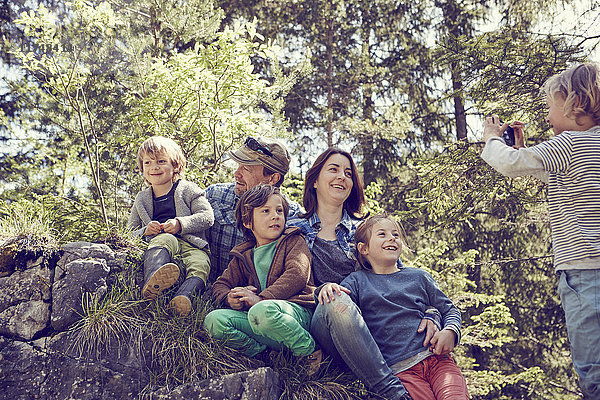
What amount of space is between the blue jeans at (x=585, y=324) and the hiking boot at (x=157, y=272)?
212 cm

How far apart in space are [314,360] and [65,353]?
1418mm

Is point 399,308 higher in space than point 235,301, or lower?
lower

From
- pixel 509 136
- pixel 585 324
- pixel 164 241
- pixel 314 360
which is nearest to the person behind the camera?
pixel 585 324

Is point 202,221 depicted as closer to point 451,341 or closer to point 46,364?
point 46,364

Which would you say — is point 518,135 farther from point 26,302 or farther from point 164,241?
point 26,302

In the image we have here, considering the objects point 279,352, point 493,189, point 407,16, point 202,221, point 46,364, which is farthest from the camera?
point 407,16

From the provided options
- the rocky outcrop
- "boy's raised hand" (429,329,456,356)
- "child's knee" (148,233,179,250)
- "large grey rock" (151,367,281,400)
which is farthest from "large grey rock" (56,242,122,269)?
"boy's raised hand" (429,329,456,356)

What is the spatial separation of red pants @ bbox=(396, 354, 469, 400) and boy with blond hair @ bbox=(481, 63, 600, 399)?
2.03 ft

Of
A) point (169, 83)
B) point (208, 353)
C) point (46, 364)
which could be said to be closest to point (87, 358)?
point (46, 364)

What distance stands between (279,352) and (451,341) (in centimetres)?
101

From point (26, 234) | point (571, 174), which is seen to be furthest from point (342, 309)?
point (26, 234)

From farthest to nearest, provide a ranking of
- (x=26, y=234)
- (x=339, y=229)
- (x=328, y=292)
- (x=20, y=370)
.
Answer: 1. (x=339, y=229)
2. (x=26, y=234)
3. (x=328, y=292)
4. (x=20, y=370)

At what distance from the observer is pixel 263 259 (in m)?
3.52

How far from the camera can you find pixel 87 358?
9.95 feet
